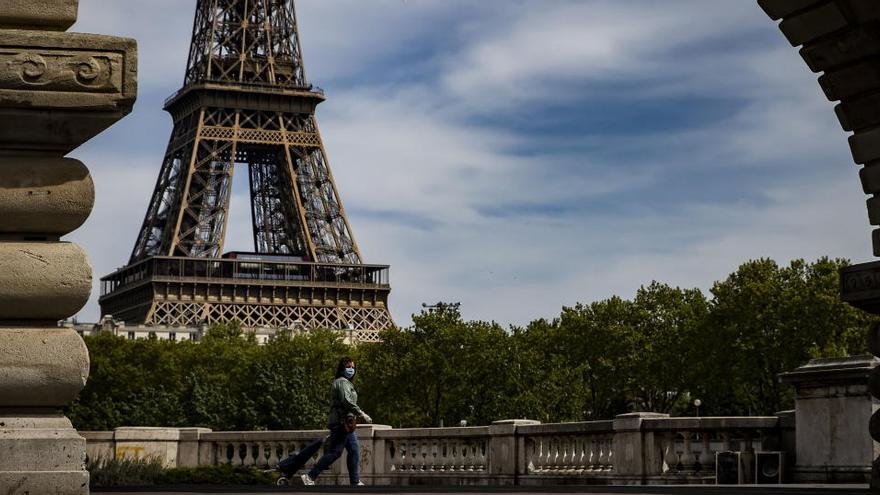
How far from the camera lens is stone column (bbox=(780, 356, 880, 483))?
2184cm

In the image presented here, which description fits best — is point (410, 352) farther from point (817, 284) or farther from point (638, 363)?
point (817, 284)

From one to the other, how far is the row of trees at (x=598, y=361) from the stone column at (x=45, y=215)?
47.0 m

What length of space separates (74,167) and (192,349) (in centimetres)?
9674

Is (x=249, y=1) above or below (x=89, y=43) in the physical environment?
above

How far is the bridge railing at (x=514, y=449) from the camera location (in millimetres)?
24344

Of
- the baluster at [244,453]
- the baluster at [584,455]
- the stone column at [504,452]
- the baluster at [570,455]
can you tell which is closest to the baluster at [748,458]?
the baluster at [584,455]

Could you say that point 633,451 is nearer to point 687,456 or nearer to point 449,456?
point 687,456

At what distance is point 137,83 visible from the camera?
1020 cm

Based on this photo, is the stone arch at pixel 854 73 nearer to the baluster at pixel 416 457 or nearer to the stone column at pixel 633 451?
the stone column at pixel 633 451

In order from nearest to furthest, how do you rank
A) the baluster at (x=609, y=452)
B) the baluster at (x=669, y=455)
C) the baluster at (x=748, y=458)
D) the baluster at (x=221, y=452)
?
the baluster at (x=748, y=458)
the baluster at (x=669, y=455)
the baluster at (x=609, y=452)
the baluster at (x=221, y=452)

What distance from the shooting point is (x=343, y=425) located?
68.7ft

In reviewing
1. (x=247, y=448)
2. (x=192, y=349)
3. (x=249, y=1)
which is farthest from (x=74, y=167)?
(x=249, y=1)

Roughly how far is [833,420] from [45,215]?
49.4ft

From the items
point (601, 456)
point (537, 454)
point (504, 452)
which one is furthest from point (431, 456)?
point (601, 456)
